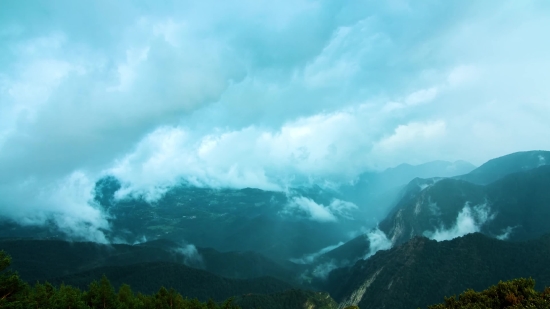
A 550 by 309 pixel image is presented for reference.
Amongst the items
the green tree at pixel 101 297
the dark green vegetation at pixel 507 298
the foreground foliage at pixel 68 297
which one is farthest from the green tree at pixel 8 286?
the dark green vegetation at pixel 507 298

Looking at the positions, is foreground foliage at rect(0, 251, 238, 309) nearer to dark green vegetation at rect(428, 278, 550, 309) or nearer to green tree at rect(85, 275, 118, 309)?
green tree at rect(85, 275, 118, 309)

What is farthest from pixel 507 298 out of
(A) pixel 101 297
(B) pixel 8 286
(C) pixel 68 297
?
(A) pixel 101 297

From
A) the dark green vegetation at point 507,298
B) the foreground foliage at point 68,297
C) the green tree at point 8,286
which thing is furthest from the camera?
the foreground foliage at point 68,297

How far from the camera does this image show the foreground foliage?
50.7 meters

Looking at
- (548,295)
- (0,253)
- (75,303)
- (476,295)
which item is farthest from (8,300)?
(548,295)

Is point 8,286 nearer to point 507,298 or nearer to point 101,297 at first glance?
point 101,297

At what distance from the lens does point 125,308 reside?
77.7m

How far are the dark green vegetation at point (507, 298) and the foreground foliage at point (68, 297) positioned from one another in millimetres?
64939

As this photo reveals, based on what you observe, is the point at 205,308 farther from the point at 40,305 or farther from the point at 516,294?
the point at 516,294

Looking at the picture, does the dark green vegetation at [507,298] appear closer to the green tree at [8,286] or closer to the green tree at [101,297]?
the green tree at [8,286]

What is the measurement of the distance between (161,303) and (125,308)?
18.9 m

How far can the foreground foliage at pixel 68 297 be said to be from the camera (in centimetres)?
5066

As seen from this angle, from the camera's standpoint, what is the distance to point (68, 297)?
2532 inches

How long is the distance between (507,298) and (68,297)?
75373 millimetres
